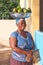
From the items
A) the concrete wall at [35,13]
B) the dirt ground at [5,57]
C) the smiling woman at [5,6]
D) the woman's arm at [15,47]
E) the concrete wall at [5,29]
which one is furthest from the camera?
the concrete wall at [5,29]

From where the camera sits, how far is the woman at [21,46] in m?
2.46

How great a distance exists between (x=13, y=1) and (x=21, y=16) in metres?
2.27

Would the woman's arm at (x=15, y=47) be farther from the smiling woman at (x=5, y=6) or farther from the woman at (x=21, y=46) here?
the smiling woman at (x=5, y=6)

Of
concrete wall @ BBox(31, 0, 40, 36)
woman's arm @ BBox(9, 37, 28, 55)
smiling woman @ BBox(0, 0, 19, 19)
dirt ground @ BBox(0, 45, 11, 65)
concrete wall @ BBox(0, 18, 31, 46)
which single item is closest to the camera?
woman's arm @ BBox(9, 37, 28, 55)

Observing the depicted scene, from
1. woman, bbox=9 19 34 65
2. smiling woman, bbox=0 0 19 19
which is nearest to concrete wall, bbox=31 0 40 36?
smiling woman, bbox=0 0 19 19

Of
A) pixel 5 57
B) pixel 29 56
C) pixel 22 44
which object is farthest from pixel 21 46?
pixel 5 57

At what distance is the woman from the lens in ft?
8.07

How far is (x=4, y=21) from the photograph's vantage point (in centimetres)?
509

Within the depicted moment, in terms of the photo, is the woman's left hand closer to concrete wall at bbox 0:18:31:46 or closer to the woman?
the woman

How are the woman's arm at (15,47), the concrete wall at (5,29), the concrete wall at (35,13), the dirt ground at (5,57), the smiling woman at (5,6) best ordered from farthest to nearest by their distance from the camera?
the concrete wall at (5,29) → the smiling woman at (5,6) → the dirt ground at (5,57) → the concrete wall at (35,13) → the woman's arm at (15,47)

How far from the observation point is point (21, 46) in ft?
8.17

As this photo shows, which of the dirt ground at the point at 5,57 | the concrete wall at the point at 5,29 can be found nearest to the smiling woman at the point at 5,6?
the concrete wall at the point at 5,29

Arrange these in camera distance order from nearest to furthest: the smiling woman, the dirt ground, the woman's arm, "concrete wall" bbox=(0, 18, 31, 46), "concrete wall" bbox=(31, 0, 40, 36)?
the woman's arm, "concrete wall" bbox=(31, 0, 40, 36), the dirt ground, the smiling woman, "concrete wall" bbox=(0, 18, 31, 46)

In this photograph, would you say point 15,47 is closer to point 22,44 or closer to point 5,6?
point 22,44
